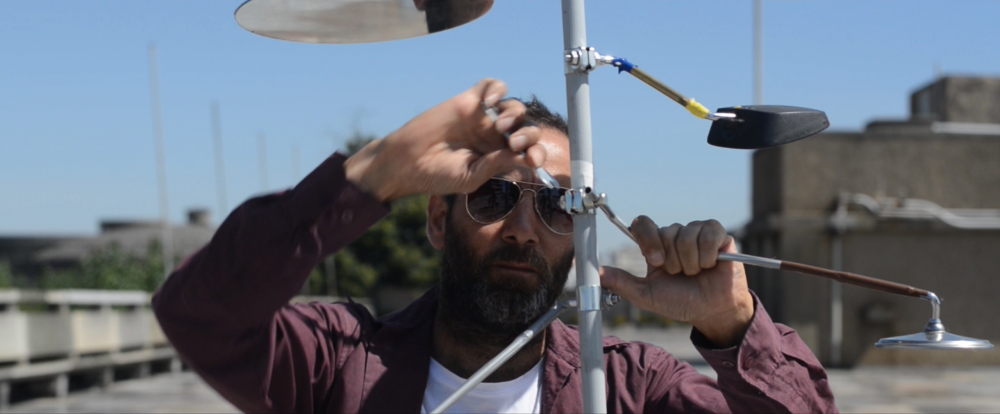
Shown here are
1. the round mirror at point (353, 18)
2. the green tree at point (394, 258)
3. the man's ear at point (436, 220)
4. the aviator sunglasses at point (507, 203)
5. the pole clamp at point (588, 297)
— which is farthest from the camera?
the green tree at point (394, 258)

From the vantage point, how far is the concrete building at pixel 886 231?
57.1ft

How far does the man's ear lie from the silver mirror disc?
3.86 ft

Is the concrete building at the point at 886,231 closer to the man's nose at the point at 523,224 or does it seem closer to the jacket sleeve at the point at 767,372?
the jacket sleeve at the point at 767,372

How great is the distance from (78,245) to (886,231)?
37429 millimetres

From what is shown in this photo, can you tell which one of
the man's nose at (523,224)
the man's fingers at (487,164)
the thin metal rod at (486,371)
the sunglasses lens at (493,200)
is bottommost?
the thin metal rod at (486,371)

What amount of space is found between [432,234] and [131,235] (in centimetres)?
4745

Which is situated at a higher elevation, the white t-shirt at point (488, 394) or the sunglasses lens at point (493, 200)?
the sunglasses lens at point (493, 200)

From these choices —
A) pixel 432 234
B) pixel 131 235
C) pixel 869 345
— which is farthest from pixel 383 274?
pixel 432 234

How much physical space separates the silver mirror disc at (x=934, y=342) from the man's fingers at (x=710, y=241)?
0.37 metres

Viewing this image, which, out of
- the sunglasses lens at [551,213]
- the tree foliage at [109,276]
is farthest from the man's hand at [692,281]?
the tree foliage at [109,276]

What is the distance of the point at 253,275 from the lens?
1.85m

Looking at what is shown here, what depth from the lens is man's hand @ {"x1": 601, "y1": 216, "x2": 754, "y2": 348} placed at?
2109mm

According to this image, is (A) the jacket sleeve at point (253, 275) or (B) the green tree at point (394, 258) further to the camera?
(B) the green tree at point (394, 258)

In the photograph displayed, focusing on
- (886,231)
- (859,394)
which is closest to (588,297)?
(859,394)
